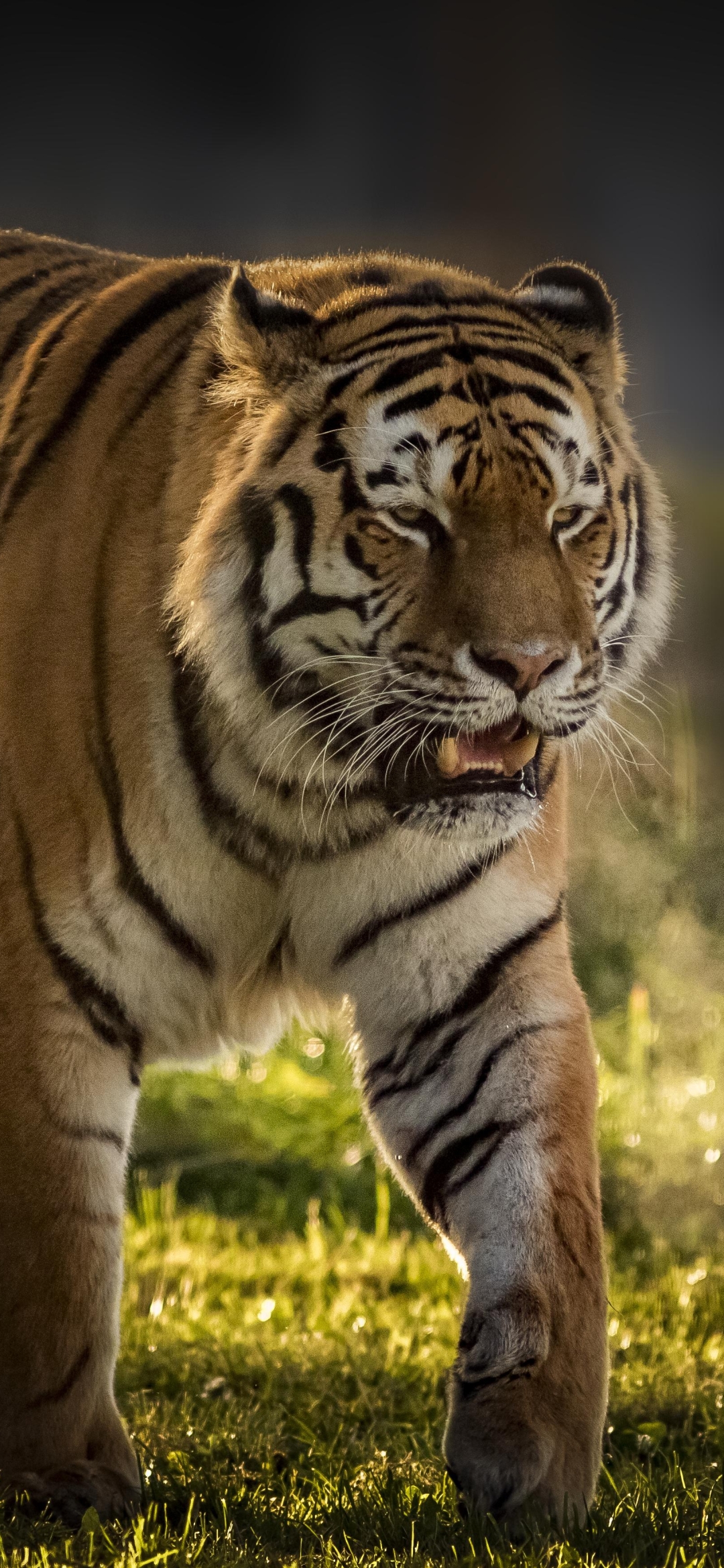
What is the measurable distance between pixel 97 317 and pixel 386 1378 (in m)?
1.89

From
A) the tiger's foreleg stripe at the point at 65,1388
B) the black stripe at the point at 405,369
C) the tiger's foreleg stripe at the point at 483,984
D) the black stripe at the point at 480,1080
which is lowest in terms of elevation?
the tiger's foreleg stripe at the point at 65,1388

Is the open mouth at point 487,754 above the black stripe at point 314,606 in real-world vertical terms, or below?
below

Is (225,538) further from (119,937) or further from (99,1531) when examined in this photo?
(99,1531)

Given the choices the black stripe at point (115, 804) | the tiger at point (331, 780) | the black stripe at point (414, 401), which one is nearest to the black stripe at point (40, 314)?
the tiger at point (331, 780)

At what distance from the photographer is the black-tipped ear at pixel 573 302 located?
8.28 ft

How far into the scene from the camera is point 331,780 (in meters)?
2.40

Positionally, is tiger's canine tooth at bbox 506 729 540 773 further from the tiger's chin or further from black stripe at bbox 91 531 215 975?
black stripe at bbox 91 531 215 975

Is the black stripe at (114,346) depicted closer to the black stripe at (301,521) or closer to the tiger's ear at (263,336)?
the tiger's ear at (263,336)

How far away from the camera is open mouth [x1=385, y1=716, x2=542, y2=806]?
7.47 feet

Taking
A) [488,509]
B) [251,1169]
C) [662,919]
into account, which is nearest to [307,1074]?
[251,1169]

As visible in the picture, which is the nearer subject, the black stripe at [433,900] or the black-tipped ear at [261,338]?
the black-tipped ear at [261,338]

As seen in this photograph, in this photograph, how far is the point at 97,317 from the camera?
8.96ft

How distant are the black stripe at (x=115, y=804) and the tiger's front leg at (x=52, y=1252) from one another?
0.16m

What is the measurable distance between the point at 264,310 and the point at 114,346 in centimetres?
43
